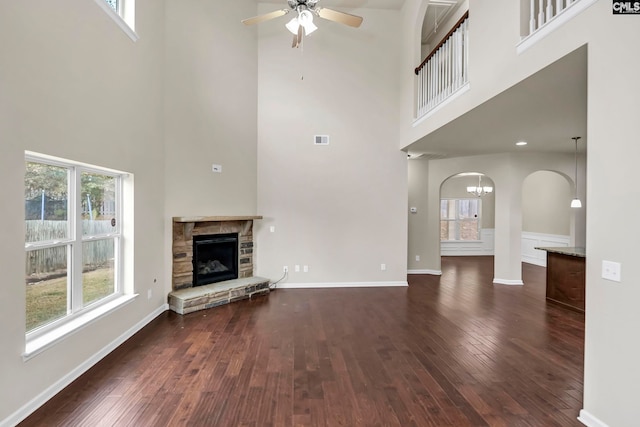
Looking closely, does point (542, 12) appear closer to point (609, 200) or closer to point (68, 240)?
point (609, 200)

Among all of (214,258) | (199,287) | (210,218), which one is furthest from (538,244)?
(199,287)

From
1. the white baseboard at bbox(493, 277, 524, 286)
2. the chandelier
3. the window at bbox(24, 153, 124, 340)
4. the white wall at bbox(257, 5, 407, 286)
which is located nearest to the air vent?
the white wall at bbox(257, 5, 407, 286)

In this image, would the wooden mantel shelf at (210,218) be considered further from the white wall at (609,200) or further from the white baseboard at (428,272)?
the white wall at (609,200)

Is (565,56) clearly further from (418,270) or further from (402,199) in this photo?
(418,270)

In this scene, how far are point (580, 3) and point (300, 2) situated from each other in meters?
2.58

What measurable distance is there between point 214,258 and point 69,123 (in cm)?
336

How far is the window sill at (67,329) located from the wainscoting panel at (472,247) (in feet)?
32.0

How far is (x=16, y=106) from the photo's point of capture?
2107 millimetres

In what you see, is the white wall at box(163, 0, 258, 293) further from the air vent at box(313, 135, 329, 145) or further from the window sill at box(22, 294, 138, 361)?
the window sill at box(22, 294, 138, 361)

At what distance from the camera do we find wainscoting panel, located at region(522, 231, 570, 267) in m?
8.29

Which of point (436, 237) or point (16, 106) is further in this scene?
point (436, 237)

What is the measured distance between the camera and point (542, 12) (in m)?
2.57

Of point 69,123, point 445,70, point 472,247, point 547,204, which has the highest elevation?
point 445,70

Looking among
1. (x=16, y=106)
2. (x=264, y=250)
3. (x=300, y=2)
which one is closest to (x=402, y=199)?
(x=264, y=250)
